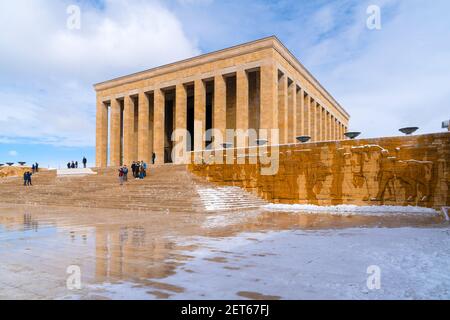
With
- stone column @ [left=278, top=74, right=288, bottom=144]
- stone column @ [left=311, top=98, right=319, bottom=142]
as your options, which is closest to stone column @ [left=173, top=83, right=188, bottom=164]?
stone column @ [left=278, top=74, right=288, bottom=144]

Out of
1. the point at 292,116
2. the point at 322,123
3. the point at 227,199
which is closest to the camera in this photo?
the point at 227,199

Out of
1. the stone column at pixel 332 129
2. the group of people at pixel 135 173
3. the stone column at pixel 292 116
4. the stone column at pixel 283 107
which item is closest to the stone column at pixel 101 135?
the group of people at pixel 135 173

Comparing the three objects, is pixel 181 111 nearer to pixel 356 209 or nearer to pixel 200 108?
pixel 200 108

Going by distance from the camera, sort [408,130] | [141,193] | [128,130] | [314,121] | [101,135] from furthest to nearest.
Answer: [101,135] → [314,121] → [128,130] → [141,193] → [408,130]

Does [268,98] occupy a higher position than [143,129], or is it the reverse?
[268,98]

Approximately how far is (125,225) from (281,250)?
5.27 m

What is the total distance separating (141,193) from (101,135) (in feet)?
77.7

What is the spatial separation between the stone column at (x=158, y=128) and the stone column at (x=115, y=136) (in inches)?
272

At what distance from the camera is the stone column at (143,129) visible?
3291cm

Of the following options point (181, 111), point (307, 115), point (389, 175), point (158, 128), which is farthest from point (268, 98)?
point (389, 175)

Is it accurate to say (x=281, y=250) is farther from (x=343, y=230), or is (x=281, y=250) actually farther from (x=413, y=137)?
(x=413, y=137)

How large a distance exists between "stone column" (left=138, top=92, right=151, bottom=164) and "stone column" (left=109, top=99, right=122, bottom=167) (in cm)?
434

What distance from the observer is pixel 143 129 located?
108 ft

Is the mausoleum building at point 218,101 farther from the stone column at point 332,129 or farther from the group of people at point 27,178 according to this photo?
the group of people at point 27,178
